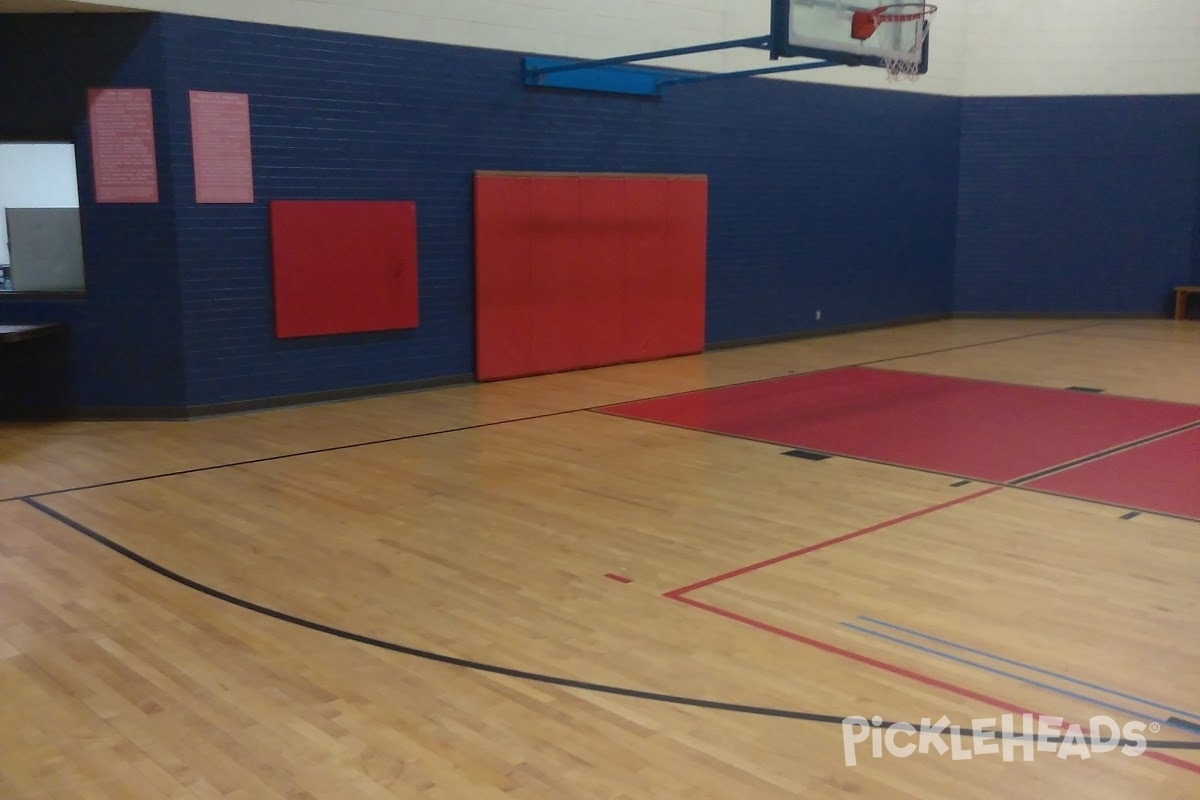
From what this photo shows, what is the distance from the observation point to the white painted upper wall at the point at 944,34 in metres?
8.55

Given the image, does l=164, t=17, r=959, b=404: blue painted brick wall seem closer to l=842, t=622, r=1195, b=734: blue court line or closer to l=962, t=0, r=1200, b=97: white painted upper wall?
l=962, t=0, r=1200, b=97: white painted upper wall

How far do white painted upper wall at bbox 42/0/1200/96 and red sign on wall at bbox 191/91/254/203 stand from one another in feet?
3.01

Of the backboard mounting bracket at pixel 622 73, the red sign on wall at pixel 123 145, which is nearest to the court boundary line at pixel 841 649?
the backboard mounting bracket at pixel 622 73

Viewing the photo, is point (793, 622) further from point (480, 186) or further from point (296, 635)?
point (480, 186)

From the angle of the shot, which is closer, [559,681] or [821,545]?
[559,681]

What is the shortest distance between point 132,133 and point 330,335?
6.55 feet

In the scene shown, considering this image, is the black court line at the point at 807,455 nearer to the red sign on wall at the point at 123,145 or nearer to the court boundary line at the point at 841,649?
the court boundary line at the point at 841,649

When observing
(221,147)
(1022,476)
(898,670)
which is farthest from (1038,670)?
(221,147)

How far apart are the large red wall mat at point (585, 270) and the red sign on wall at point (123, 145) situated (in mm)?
2628

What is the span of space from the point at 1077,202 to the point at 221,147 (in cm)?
1131

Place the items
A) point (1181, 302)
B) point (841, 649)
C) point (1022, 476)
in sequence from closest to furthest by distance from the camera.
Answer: point (841, 649) → point (1022, 476) → point (1181, 302)

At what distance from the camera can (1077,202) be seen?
14.1 metres

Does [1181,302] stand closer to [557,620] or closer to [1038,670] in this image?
[1038,670]

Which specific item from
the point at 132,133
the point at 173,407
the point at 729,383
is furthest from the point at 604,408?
the point at 132,133
